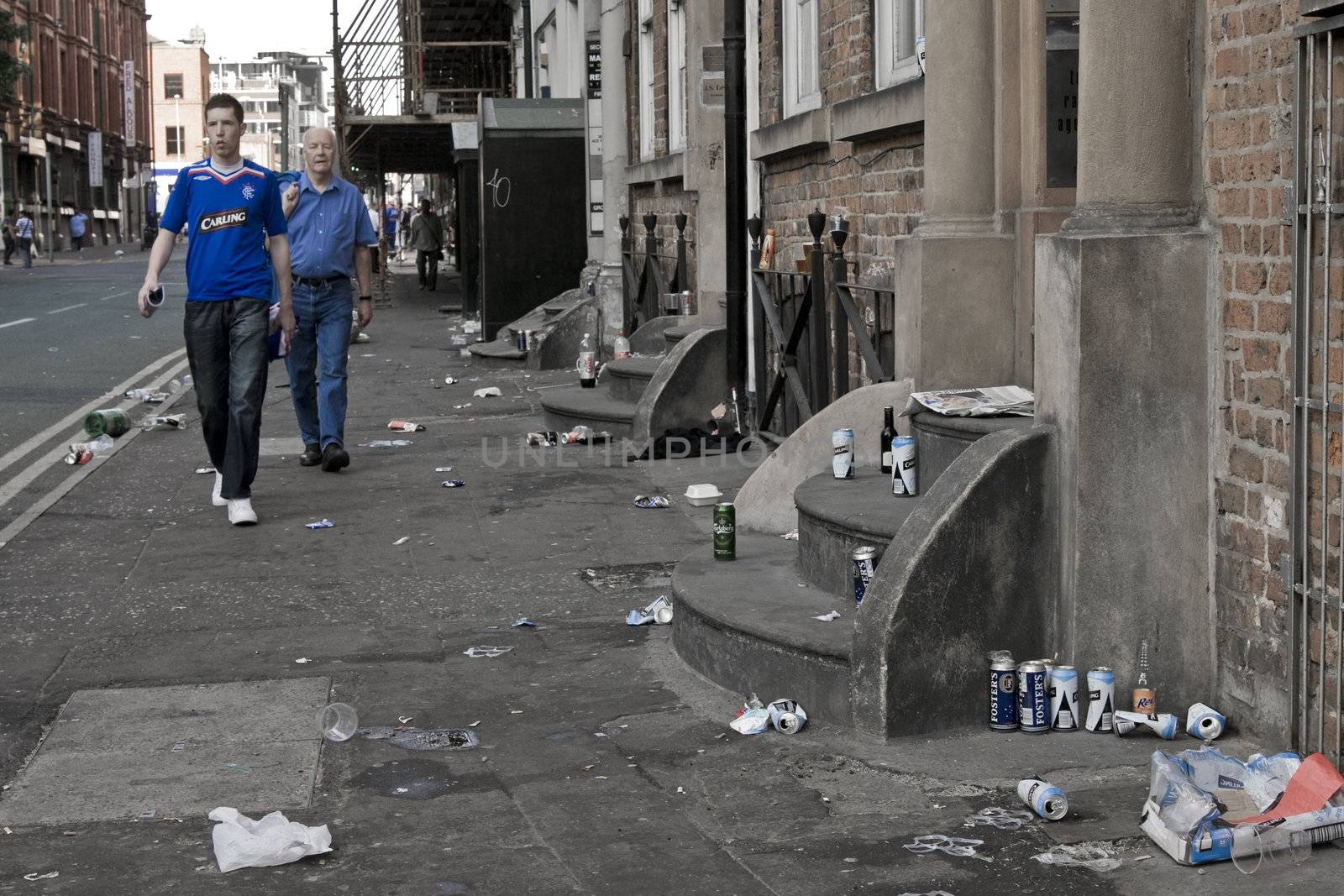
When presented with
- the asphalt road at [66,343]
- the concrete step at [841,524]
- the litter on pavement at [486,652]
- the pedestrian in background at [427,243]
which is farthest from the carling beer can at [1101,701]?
the pedestrian in background at [427,243]

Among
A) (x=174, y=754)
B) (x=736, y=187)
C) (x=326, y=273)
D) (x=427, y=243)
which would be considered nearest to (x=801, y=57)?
(x=736, y=187)

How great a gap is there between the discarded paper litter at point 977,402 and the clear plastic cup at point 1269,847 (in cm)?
221

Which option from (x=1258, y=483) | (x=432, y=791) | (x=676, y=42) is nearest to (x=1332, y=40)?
(x=1258, y=483)

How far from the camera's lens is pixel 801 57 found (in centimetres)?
1055

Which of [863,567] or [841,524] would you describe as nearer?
[863,567]

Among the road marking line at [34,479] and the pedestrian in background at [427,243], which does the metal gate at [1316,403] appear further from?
the pedestrian in background at [427,243]

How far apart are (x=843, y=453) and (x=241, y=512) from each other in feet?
11.4

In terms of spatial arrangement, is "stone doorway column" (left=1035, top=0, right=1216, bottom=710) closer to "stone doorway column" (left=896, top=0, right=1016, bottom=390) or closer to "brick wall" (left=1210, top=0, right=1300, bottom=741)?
"brick wall" (left=1210, top=0, right=1300, bottom=741)

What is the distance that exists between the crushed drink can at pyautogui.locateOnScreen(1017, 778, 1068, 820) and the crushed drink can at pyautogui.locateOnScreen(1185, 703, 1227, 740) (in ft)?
2.42

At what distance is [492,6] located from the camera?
37.5 meters

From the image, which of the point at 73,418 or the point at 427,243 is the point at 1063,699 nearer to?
the point at 73,418

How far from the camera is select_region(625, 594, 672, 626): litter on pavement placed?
662 centimetres

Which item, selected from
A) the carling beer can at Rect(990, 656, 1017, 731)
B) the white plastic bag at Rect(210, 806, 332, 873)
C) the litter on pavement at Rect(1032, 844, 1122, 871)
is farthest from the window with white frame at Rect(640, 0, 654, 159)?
the litter on pavement at Rect(1032, 844, 1122, 871)

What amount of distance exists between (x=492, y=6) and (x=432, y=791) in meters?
34.7
